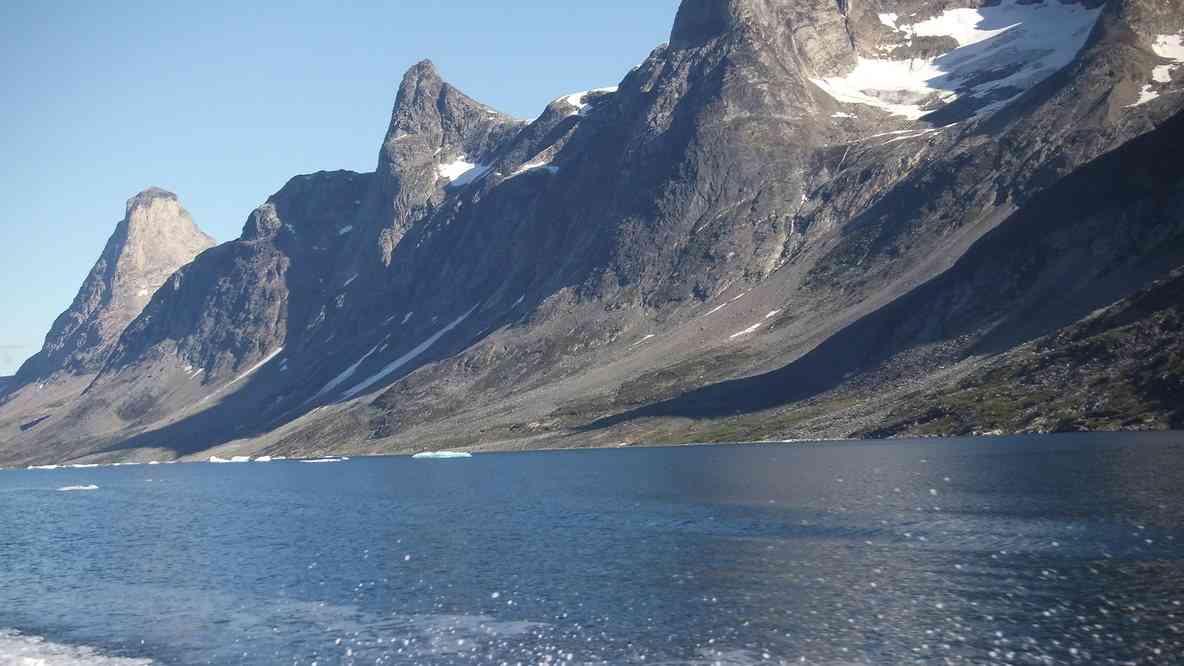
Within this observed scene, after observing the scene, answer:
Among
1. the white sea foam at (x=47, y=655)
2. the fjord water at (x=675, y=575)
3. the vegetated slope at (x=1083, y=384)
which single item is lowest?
the vegetated slope at (x=1083, y=384)

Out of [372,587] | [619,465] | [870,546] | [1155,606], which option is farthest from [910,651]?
[619,465]

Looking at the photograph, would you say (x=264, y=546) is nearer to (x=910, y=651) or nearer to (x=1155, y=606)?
(x=910, y=651)

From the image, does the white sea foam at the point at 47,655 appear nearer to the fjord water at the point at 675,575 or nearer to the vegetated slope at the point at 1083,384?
the fjord water at the point at 675,575

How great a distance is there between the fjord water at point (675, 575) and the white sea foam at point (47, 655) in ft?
0.71

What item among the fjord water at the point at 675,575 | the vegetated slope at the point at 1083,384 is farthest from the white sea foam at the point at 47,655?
the vegetated slope at the point at 1083,384

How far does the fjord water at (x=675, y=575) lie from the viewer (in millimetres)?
→ 44125

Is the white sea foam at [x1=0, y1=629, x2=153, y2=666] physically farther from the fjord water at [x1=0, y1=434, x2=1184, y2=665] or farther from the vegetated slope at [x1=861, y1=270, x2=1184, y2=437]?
the vegetated slope at [x1=861, y1=270, x2=1184, y2=437]

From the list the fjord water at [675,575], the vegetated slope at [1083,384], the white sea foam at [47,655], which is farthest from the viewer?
the vegetated slope at [1083,384]

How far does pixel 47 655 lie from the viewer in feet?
167

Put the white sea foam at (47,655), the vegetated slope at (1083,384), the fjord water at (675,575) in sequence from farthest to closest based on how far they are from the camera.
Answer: the vegetated slope at (1083,384), the white sea foam at (47,655), the fjord water at (675,575)

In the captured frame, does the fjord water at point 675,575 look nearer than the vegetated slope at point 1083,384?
Yes

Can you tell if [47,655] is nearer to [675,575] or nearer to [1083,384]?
[675,575]

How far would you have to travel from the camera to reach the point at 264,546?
8688 centimetres

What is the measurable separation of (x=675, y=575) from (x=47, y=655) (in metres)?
32.4
